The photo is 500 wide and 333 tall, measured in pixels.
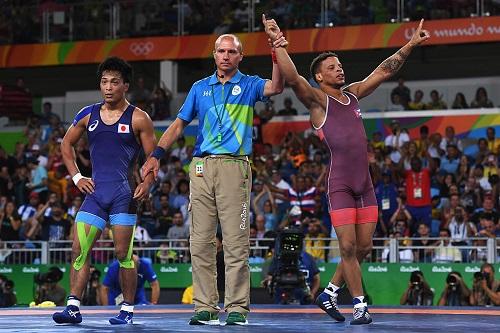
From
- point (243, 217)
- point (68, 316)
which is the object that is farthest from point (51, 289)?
point (243, 217)

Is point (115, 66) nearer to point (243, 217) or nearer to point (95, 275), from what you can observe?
point (243, 217)

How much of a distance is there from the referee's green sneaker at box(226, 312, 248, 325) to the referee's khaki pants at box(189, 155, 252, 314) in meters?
0.07

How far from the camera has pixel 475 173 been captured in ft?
58.0

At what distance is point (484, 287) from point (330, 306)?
6114mm

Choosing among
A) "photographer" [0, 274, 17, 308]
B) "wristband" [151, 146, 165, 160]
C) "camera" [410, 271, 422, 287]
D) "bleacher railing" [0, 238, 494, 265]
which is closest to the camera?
"wristband" [151, 146, 165, 160]

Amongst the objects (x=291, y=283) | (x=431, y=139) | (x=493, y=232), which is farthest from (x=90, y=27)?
(x=291, y=283)

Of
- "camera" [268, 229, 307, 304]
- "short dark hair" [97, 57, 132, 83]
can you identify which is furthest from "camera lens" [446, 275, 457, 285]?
"short dark hair" [97, 57, 132, 83]

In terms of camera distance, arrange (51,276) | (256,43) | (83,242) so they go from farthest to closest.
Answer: (256,43)
(51,276)
(83,242)

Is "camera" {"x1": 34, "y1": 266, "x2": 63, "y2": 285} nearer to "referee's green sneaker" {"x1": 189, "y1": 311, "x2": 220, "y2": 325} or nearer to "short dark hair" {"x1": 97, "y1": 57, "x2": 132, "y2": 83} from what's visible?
"short dark hair" {"x1": 97, "y1": 57, "x2": 132, "y2": 83}

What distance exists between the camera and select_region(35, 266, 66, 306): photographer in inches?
595

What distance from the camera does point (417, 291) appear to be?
1448 centimetres

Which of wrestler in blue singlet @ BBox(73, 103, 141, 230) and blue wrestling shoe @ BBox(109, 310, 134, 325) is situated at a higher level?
wrestler in blue singlet @ BBox(73, 103, 141, 230)

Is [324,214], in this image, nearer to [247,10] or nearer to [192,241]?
[247,10]

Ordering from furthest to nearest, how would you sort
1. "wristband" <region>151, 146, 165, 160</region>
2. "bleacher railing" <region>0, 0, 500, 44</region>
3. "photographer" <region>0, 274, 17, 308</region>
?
"bleacher railing" <region>0, 0, 500, 44</region> → "photographer" <region>0, 274, 17, 308</region> → "wristband" <region>151, 146, 165, 160</region>
